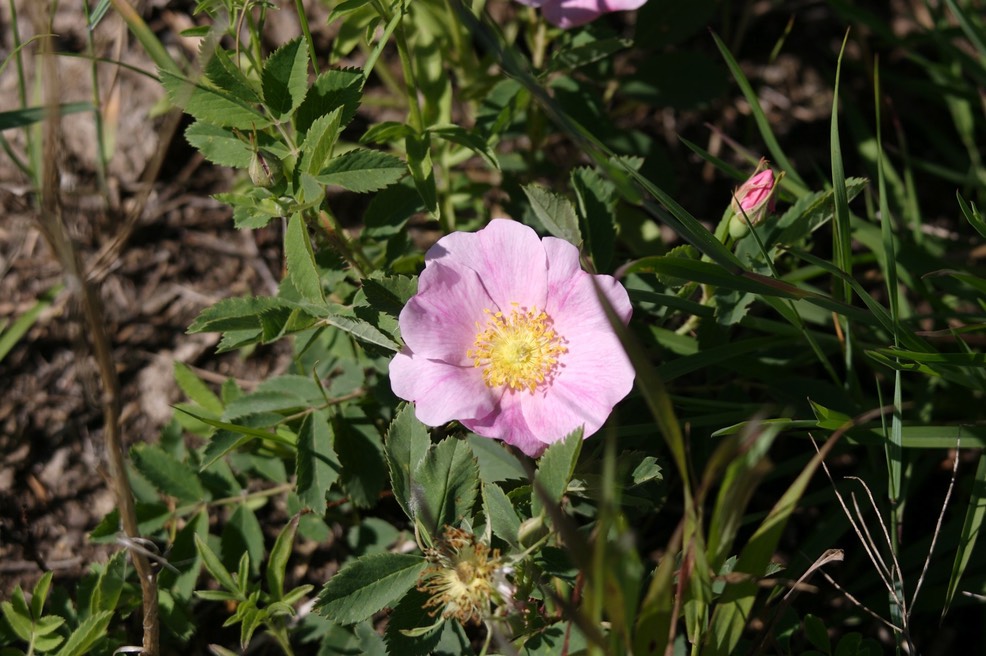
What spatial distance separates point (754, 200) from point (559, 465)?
637 millimetres

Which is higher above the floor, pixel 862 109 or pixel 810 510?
pixel 862 109

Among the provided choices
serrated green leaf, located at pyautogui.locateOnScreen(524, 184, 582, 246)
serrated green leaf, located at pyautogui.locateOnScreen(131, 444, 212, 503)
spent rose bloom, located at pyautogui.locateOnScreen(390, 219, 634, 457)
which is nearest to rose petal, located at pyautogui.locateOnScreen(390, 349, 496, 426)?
spent rose bloom, located at pyautogui.locateOnScreen(390, 219, 634, 457)

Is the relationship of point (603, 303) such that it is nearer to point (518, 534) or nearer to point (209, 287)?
point (518, 534)

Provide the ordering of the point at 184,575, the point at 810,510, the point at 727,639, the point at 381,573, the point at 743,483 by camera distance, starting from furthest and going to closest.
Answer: the point at 810,510, the point at 184,575, the point at 381,573, the point at 727,639, the point at 743,483

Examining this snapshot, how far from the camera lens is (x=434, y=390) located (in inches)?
61.6

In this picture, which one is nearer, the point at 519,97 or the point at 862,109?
the point at 519,97

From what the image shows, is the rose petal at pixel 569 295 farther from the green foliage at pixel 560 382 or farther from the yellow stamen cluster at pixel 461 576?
the yellow stamen cluster at pixel 461 576

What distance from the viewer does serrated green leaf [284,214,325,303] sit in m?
1.53

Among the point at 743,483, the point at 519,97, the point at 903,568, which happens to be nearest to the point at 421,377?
the point at 743,483

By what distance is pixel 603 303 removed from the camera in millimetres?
1162

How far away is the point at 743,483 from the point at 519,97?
45.0 inches

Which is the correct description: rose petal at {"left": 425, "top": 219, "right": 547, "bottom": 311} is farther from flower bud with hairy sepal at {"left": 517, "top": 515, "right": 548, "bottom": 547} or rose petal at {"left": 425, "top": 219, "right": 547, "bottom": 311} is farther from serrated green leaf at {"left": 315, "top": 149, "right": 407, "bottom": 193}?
flower bud with hairy sepal at {"left": 517, "top": 515, "right": 548, "bottom": 547}

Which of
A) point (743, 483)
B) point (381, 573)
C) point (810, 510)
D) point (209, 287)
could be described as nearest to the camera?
point (743, 483)

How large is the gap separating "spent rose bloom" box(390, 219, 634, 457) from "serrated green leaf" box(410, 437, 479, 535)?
6 centimetres
